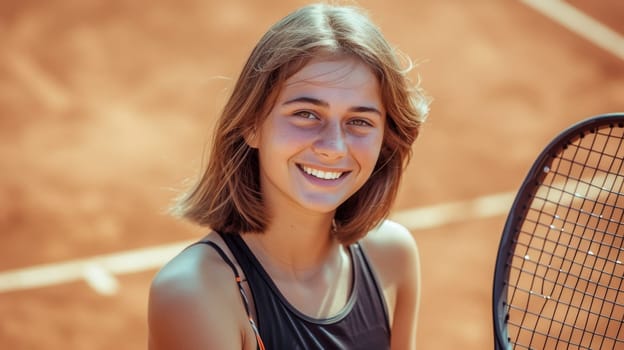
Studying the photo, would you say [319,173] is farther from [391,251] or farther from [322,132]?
[391,251]

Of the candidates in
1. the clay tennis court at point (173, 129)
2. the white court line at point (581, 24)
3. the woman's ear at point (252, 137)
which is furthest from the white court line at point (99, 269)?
the woman's ear at point (252, 137)

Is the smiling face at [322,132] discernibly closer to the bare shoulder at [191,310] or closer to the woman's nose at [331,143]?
the woman's nose at [331,143]

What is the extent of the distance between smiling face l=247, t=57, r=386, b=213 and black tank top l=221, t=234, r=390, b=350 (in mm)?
192

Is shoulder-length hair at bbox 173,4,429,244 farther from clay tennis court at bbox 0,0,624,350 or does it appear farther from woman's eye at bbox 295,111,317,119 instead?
clay tennis court at bbox 0,0,624,350

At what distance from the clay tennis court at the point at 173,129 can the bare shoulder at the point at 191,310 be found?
7.12 feet

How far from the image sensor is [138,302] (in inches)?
171

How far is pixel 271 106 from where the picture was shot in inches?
85.5

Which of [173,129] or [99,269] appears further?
[173,129]

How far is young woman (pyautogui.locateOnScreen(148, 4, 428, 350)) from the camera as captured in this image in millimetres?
2074

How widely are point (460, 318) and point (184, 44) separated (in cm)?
247

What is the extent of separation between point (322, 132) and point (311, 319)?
447 millimetres

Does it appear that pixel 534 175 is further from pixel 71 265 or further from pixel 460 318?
pixel 71 265

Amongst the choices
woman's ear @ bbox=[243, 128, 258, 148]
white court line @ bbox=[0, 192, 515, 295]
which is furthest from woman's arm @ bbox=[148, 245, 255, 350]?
white court line @ bbox=[0, 192, 515, 295]

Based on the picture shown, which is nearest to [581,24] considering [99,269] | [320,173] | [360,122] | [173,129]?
[173,129]
